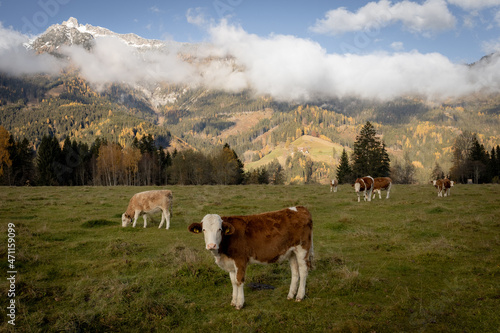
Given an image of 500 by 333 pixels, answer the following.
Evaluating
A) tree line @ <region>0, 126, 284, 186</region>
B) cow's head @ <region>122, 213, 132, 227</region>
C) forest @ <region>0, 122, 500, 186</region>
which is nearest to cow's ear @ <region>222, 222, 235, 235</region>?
cow's head @ <region>122, 213, 132, 227</region>

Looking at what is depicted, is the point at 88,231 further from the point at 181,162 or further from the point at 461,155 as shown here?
the point at 461,155

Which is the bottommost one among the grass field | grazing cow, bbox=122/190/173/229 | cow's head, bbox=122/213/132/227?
the grass field

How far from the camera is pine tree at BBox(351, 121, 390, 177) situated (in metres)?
69.7

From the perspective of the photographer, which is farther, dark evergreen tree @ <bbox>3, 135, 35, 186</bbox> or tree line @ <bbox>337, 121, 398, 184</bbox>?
tree line @ <bbox>337, 121, 398, 184</bbox>

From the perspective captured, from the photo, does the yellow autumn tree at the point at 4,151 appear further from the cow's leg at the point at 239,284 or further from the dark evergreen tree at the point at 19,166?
the cow's leg at the point at 239,284

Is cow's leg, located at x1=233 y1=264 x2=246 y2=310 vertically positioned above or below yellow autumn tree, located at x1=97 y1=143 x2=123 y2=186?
below

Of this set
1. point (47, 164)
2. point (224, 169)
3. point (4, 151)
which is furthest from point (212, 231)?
point (47, 164)

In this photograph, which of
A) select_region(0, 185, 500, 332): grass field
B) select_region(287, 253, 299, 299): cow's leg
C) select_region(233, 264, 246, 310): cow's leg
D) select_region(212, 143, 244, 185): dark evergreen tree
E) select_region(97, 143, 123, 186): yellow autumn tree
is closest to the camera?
select_region(0, 185, 500, 332): grass field

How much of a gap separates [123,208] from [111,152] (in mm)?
62719

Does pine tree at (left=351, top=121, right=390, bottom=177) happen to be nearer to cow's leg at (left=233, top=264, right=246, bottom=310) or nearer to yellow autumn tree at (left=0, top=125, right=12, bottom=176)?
cow's leg at (left=233, top=264, right=246, bottom=310)

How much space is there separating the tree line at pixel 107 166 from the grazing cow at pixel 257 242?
7776 cm

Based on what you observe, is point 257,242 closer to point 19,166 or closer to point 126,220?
point 126,220

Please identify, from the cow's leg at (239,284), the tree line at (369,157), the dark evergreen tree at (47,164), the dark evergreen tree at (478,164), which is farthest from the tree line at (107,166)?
the cow's leg at (239,284)

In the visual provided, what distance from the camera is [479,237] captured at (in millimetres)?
12320
